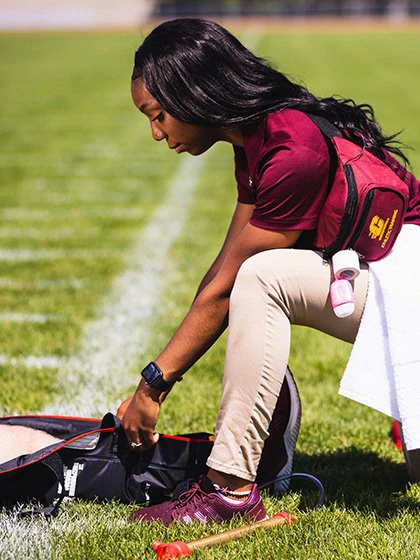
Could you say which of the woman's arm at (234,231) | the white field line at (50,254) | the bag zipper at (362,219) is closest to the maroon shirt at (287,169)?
the bag zipper at (362,219)

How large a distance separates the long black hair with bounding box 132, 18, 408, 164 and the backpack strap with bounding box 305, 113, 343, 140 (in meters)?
0.06

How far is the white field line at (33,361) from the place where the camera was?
14.1 feet

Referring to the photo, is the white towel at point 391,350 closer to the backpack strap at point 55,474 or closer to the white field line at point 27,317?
the backpack strap at point 55,474

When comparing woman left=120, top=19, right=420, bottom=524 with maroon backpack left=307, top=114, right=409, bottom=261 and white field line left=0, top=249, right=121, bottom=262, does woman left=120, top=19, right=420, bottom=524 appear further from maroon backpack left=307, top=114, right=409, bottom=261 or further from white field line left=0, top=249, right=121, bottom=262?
white field line left=0, top=249, right=121, bottom=262

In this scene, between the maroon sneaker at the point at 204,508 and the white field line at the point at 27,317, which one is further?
the white field line at the point at 27,317

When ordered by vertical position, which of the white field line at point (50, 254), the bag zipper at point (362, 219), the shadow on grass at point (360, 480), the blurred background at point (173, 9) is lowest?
the blurred background at point (173, 9)

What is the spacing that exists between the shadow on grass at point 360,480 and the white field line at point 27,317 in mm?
2093

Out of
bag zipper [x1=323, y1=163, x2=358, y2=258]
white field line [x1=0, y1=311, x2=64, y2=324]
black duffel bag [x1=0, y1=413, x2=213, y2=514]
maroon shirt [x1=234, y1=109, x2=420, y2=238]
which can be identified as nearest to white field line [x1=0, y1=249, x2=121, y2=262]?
white field line [x1=0, y1=311, x2=64, y2=324]

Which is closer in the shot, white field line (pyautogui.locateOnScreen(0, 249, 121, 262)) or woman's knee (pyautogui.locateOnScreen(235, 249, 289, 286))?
woman's knee (pyautogui.locateOnScreen(235, 249, 289, 286))

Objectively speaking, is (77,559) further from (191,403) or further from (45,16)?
(45,16)

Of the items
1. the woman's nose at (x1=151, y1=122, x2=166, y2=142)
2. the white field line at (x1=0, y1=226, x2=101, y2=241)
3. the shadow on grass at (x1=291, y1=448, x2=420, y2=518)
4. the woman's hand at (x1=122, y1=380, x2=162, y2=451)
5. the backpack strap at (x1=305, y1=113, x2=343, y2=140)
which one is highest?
the backpack strap at (x1=305, y1=113, x2=343, y2=140)

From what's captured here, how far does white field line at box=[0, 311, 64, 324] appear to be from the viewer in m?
5.00

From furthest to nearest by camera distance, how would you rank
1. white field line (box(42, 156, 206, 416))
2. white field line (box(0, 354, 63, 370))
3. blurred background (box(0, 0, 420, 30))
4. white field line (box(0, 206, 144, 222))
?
1. blurred background (box(0, 0, 420, 30))
2. white field line (box(0, 206, 144, 222))
3. white field line (box(0, 354, 63, 370))
4. white field line (box(42, 156, 206, 416))

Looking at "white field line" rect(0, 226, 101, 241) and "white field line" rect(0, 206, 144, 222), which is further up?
"white field line" rect(0, 226, 101, 241)
